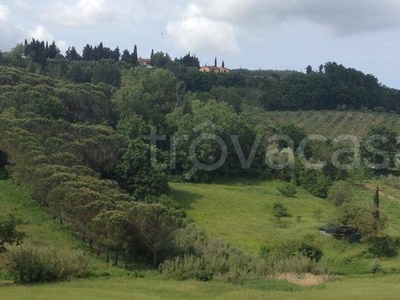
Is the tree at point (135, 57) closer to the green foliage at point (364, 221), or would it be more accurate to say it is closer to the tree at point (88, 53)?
the tree at point (88, 53)

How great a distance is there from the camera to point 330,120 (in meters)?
113

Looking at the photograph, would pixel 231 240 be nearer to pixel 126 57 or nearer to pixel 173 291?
pixel 173 291

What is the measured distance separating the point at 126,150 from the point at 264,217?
1531cm

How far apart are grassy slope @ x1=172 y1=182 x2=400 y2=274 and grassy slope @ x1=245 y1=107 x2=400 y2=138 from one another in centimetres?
3803

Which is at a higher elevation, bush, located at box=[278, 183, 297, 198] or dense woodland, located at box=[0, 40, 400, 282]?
dense woodland, located at box=[0, 40, 400, 282]

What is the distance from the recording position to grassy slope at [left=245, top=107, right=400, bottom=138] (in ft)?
343

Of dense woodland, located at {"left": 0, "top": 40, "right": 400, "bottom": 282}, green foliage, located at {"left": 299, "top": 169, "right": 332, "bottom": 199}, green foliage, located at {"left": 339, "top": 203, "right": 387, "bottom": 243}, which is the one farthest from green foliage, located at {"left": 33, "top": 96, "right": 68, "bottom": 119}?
green foliage, located at {"left": 339, "top": 203, "right": 387, "bottom": 243}

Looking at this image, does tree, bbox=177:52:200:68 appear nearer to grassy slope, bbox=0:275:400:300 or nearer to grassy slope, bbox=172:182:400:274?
grassy slope, bbox=172:182:400:274

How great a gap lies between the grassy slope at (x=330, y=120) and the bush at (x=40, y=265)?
2868 inches

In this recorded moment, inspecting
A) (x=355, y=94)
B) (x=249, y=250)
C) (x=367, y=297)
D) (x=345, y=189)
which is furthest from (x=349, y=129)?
(x=367, y=297)

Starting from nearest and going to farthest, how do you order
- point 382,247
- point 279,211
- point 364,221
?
point 382,247, point 364,221, point 279,211

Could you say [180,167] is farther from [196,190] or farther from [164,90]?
[164,90]

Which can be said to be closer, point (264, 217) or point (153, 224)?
point (153, 224)

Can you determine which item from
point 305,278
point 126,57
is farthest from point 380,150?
point 126,57
